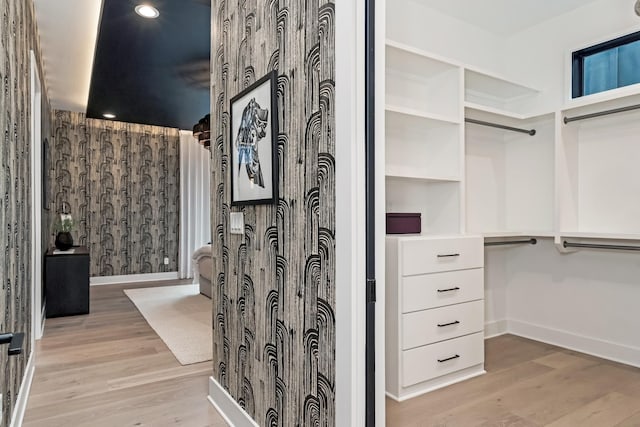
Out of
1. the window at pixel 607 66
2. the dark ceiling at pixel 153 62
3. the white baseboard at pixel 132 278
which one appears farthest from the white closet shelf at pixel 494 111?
the white baseboard at pixel 132 278

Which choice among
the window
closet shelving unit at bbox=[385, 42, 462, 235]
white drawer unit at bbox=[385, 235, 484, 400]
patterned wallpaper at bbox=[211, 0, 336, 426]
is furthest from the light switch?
the window

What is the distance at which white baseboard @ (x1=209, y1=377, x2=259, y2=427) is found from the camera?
2021 millimetres

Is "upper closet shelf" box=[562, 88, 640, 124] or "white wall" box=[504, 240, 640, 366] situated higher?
"upper closet shelf" box=[562, 88, 640, 124]

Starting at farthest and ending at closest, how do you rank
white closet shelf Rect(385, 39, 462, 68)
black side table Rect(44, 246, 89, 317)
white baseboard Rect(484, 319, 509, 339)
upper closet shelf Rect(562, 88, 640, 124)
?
black side table Rect(44, 246, 89, 317), white baseboard Rect(484, 319, 509, 339), upper closet shelf Rect(562, 88, 640, 124), white closet shelf Rect(385, 39, 462, 68)

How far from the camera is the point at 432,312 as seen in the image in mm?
2475

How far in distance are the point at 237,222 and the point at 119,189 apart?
216 inches

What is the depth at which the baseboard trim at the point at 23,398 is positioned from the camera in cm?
204

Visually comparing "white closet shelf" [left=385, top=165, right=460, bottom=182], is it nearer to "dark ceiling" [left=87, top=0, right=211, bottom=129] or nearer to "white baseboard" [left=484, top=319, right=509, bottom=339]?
"white baseboard" [left=484, top=319, right=509, bottom=339]

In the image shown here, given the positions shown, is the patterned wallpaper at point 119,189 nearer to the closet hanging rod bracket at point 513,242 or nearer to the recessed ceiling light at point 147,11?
the recessed ceiling light at point 147,11

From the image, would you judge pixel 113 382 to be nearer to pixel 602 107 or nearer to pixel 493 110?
pixel 493 110

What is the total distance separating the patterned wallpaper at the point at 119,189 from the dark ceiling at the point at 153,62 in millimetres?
560

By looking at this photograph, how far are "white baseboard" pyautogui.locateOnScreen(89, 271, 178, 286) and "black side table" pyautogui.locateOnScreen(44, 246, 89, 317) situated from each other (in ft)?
6.49

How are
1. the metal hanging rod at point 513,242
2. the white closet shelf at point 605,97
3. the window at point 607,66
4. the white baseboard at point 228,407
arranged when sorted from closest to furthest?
the white baseboard at point 228,407, the white closet shelf at point 605,97, the window at point 607,66, the metal hanging rod at point 513,242

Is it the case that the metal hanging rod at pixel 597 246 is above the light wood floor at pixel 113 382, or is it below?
above
